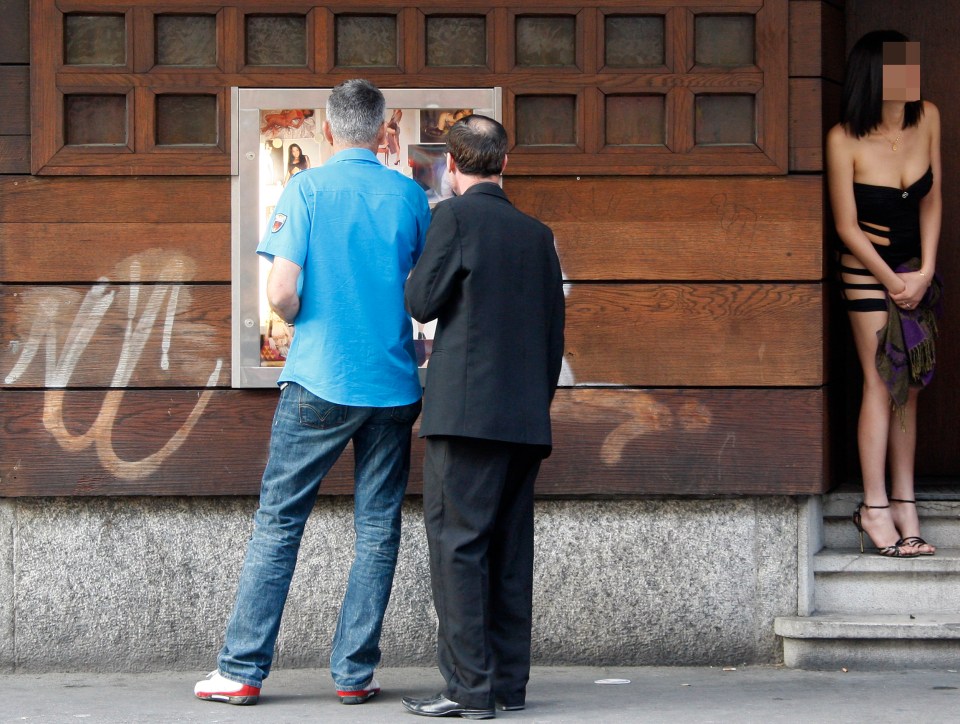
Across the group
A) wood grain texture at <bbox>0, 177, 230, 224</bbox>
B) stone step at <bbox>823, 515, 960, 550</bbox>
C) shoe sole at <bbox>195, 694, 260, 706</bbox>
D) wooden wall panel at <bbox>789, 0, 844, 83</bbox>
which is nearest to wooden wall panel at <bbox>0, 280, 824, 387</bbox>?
wood grain texture at <bbox>0, 177, 230, 224</bbox>

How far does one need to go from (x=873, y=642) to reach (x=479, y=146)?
2.40 meters

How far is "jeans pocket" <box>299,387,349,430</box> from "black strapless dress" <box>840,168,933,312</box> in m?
2.18

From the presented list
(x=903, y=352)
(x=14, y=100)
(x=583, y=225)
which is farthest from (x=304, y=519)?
(x=903, y=352)

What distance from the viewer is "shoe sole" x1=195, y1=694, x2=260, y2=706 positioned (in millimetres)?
4488

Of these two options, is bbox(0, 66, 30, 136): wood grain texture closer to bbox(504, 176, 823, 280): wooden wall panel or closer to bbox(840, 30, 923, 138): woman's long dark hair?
bbox(504, 176, 823, 280): wooden wall panel

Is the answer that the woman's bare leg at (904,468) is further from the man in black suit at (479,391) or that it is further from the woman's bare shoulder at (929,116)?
the man in black suit at (479,391)

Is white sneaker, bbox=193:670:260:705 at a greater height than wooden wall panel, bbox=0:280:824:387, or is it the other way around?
wooden wall panel, bbox=0:280:824:387

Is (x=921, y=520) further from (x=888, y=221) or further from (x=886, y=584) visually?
(x=888, y=221)

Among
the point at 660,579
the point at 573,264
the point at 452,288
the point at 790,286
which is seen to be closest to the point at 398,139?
the point at 573,264

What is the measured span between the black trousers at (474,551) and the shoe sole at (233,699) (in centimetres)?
68

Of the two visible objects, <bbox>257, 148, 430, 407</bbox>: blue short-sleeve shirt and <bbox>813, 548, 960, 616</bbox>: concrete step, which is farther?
<bbox>813, 548, 960, 616</bbox>: concrete step

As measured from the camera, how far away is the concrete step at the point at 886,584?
523cm

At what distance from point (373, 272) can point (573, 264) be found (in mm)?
1020

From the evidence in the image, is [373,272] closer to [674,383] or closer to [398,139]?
[398,139]
